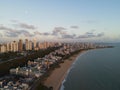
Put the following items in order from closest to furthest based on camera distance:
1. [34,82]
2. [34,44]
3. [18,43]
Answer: [34,82]
[18,43]
[34,44]

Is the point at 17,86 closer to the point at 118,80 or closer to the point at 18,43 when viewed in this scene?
the point at 118,80

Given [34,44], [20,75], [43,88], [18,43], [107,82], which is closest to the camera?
[43,88]

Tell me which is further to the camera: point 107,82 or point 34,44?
point 34,44

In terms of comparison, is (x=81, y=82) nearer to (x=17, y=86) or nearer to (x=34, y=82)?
(x=34, y=82)

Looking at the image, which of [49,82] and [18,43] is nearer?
[49,82]

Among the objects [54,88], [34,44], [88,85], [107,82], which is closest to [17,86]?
[54,88]

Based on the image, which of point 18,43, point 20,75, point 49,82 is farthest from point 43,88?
point 18,43

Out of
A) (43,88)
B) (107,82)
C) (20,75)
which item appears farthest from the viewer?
(20,75)

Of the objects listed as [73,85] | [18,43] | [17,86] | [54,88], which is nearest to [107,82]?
[73,85]

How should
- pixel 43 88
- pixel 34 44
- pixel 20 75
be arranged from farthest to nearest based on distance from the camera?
pixel 34 44, pixel 20 75, pixel 43 88
